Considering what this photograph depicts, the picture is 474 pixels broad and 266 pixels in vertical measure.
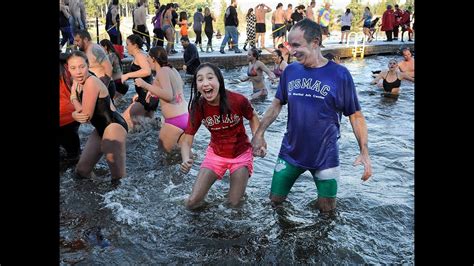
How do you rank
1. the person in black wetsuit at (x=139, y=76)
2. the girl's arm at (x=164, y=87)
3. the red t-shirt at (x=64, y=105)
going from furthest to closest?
1. the person in black wetsuit at (x=139, y=76)
2. the girl's arm at (x=164, y=87)
3. the red t-shirt at (x=64, y=105)

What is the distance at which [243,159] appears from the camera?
461 centimetres

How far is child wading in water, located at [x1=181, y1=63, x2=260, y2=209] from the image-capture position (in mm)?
4391

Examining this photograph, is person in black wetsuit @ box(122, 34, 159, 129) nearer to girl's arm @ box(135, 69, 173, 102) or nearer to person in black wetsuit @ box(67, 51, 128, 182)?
girl's arm @ box(135, 69, 173, 102)

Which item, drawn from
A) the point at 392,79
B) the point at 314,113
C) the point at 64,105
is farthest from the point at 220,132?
the point at 392,79

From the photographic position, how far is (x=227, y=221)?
4.65 metres

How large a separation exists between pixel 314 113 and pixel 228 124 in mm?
859

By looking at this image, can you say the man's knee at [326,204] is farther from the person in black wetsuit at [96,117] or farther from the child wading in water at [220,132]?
the person in black wetsuit at [96,117]

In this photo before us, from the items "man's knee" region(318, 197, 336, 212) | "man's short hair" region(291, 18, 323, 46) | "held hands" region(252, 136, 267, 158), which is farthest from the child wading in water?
"man's short hair" region(291, 18, 323, 46)

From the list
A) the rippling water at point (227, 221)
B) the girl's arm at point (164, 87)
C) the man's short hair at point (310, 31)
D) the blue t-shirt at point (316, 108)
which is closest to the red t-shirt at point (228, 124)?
the blue t-shirt at point (316, 108)

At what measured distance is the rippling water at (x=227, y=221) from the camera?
405 centimetres

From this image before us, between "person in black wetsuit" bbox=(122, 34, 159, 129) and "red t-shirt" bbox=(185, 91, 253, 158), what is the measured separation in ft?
9.55
